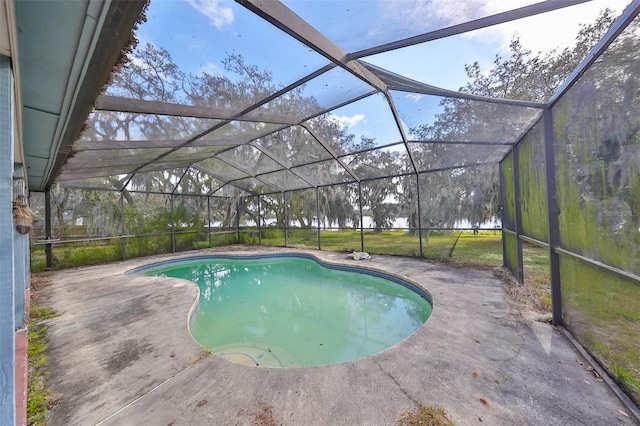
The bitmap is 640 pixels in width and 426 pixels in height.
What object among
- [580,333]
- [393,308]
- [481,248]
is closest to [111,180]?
[393,308]

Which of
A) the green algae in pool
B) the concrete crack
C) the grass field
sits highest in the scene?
the grass field

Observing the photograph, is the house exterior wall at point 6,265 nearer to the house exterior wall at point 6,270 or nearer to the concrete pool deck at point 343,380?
the house exterior wall at point 6,270

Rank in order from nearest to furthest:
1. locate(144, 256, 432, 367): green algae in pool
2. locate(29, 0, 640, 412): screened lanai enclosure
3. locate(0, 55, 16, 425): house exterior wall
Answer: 1. locate(0, 55, 16, 425): house exterior wall
2. locate(29, 0, 640, 412): screened lanai enclosure
3. locate(144, 256, 432, 367): green algae in pool

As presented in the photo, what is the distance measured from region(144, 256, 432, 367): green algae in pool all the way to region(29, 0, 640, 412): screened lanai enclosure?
1970mm

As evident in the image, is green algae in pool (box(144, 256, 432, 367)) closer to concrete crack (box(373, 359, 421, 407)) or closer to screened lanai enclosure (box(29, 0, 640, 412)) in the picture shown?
concrete crack (box(373, 359, 421, 407))

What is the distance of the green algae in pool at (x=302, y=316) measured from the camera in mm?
2939

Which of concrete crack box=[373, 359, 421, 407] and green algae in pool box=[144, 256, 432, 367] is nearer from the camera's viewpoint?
concrete crack box=[373, 359, 421, 407]

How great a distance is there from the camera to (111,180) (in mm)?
7406

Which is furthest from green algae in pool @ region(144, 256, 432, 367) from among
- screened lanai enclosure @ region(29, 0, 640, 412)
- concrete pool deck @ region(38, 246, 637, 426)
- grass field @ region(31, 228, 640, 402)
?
screened lanai enclosure @ region(29, 0, 640, 412)

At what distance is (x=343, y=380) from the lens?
1787 mm

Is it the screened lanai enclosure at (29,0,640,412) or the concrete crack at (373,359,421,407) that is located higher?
the screened lanai enclosure at (29,0,640,412)

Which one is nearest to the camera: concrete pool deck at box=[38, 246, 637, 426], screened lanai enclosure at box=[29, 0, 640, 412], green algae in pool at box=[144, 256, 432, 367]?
concrete pool deck at box=[38, 246, 637, 426]

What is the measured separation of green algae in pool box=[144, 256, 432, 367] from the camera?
2939 millimetres

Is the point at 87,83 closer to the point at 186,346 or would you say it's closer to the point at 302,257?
the point at 186,346
